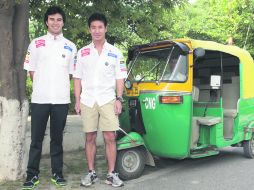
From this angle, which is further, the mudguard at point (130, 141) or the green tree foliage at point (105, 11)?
the green tree foliage at point (105, 11)

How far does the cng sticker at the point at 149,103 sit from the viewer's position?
21.3 ft

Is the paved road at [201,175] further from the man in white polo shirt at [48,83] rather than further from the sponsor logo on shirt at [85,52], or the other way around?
the sponsor logo on shirt at [85,52]

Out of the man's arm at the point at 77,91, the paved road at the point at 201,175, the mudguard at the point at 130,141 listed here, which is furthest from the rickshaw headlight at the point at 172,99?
the man's arm at the point at 77,91

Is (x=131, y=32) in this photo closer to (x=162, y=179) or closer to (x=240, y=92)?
(x=240, y=92)

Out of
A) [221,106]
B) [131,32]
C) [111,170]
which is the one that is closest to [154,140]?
[111,170]

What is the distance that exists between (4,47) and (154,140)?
264 cm

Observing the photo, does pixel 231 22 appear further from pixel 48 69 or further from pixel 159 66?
pixel 48 69

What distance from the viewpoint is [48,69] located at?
546 cm

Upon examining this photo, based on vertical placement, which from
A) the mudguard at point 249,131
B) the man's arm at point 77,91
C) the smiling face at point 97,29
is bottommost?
the mudguard at point 249,131

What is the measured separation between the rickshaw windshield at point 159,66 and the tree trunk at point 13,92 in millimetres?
1959

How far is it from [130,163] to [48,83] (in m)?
1.84

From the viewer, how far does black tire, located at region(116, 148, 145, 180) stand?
6223 mm

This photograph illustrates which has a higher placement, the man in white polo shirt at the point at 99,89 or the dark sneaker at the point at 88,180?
the man in white polo shirt at the point at 99,89

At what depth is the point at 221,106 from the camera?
24.8 ft
